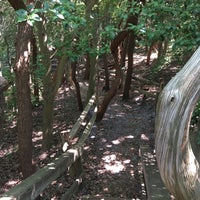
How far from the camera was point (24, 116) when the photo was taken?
5.50 m

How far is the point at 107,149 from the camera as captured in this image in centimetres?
817

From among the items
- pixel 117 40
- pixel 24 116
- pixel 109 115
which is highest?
pixel 117 40

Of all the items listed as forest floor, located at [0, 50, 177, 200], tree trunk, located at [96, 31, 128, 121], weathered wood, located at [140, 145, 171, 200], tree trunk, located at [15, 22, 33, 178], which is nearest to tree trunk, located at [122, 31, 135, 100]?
forest floor, located at [0, 50, 177, 200]

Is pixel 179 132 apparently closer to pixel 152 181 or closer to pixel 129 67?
pixel 152 181

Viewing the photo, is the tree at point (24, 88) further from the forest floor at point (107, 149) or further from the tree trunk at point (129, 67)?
the tree trunk at point (129, 67)

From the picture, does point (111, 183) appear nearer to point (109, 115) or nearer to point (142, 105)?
point (109, 115)

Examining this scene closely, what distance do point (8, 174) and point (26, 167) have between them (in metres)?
2.66

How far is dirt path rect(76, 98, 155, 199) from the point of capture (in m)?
5.75

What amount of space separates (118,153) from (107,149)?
1.31 ft

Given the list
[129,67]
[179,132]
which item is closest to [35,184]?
[179,132]

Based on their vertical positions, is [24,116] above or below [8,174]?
Result: above

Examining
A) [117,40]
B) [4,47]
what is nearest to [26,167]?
[117,40]

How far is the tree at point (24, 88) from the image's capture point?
202 inches

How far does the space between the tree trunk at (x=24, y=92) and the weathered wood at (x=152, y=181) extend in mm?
2134
